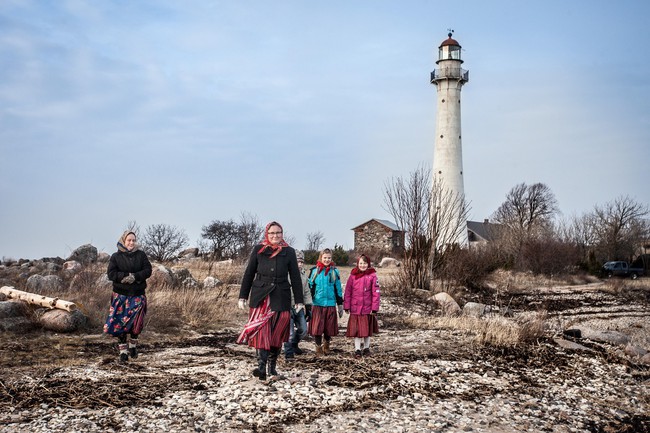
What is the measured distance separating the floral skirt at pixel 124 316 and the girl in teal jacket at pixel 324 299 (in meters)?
2.78

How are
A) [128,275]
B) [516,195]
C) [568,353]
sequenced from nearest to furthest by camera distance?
[128,275] < [568,353] < [516,195]

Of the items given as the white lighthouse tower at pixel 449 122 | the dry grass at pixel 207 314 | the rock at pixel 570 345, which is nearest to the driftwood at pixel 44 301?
the dry grass at pixel 207 314

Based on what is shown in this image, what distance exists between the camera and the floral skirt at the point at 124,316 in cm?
893

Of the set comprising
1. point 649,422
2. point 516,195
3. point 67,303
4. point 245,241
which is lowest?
point 649,422

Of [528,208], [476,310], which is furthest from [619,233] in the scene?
[476,310]

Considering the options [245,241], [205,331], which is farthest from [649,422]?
[245,241]

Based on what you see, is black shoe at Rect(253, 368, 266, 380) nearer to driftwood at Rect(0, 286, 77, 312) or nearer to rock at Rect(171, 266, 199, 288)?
driftwood at Rect(0, 286, 77, 312)

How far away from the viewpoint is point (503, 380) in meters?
8.41

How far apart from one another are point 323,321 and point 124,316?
10.4ft

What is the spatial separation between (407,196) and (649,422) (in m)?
15.9

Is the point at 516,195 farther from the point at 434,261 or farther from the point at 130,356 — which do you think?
the point at 130,356

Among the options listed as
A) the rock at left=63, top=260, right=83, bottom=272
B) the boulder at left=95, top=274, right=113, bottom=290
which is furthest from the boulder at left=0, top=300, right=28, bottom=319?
the rock at left=63, top=260, right=83, bottom=272

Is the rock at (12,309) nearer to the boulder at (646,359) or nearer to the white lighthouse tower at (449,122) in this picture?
the boulder at (646,359)

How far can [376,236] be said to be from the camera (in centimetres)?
5381
